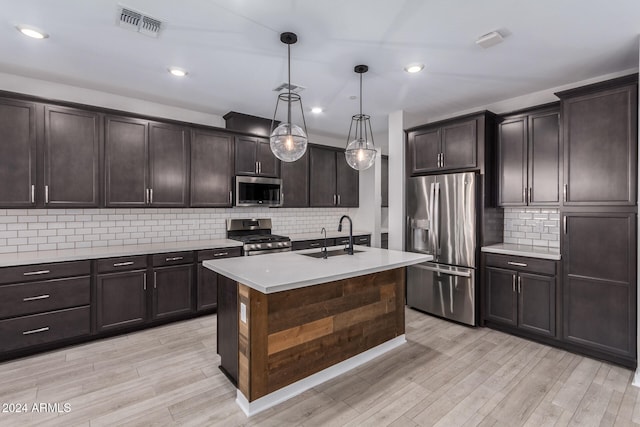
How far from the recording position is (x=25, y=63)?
3068 millimetres

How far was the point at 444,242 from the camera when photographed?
3.99 metres

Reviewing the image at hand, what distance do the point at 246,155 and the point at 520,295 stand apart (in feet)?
12.9

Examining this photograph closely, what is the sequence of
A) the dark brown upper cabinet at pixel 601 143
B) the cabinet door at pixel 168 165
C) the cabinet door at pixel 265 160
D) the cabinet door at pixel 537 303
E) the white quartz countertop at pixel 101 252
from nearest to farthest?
1. the dark brown upper cabinet at pixel 601 143
2. the white quartz countertop at pixel 101 252
3. the cabinet door at pixel 537 303
4. the cabinet door at pixel 168 165
5. the cabinet door at pixel 265 160

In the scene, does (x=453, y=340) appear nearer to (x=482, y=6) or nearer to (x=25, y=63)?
(x=482, y=6)

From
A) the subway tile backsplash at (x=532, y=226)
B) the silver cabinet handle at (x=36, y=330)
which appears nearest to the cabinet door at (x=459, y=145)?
the subway tile backsplash at (x=532, y=226)

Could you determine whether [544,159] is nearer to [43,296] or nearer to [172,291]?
[172,291]

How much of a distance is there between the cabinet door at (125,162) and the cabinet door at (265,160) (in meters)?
1.54

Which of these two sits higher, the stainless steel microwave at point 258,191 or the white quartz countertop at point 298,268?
the stainless steel microwave at point 258,191

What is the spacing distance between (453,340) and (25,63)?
Result: 516 centimetres

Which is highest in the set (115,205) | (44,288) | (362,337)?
(115,205)

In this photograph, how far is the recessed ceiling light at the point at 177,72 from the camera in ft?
10.5

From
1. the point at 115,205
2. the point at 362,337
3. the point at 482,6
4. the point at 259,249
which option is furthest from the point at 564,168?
the point at 115,205

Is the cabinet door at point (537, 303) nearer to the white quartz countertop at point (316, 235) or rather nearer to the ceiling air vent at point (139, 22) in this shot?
the white quartz countertop at point (316, 235)

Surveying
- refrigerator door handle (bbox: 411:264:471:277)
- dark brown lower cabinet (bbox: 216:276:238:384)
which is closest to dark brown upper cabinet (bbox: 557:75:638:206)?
refrigerator door handle (bbox: 411:264:471:277)
